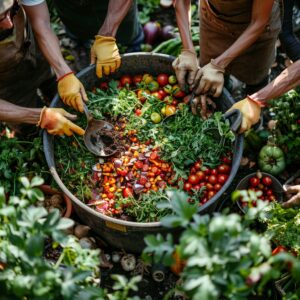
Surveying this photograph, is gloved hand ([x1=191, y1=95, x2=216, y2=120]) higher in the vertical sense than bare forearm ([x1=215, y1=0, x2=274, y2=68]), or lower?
lower

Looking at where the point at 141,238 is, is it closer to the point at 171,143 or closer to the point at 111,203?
the point at 111,203

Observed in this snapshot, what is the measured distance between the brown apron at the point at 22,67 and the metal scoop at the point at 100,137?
28.4 inches

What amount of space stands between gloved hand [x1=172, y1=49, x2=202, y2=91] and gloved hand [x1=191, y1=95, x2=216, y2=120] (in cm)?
13

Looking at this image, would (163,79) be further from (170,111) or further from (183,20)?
(183,20)

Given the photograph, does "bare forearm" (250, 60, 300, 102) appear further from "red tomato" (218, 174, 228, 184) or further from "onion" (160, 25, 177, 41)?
"onion" (160, 25, 177, 41)

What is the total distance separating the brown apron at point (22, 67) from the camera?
338cm

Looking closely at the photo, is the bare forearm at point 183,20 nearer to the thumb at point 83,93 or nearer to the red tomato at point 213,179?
the thumb at point 83,93

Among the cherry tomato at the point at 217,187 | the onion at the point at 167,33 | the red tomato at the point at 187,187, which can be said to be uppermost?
the onion at the point at 167,33

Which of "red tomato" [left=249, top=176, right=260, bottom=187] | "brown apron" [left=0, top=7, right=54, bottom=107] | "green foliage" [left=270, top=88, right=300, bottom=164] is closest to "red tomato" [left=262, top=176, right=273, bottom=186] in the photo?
"red tomato" [left=249, top=176, right=260, bottom=187]

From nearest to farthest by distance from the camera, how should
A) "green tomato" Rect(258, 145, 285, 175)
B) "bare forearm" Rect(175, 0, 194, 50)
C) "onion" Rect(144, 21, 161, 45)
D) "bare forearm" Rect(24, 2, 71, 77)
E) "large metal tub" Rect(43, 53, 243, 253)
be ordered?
"large metal tub" Rect(43, 53, 243, 253) → "bare forearm" Rect(24, 2, 71, 77) → "bare forearm" Rect(175, 0, 194, 50) → "green tomato" Rect(258, 145, 285, 175) → "onion" Rect(144, 21, 161, 45)

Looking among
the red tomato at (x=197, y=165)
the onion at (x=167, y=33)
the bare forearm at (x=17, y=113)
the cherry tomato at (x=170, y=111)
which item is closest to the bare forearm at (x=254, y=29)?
the cherry tomato at (x=170, y=111)

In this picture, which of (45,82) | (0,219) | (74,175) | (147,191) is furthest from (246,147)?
(0,219)

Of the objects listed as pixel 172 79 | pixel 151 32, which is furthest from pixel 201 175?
pixel 151 32

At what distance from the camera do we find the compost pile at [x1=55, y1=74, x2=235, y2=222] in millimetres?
3117
